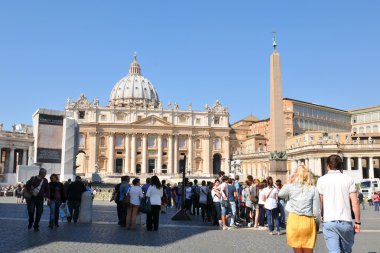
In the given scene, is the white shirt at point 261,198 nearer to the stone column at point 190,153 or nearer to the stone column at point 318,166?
the stone column at point 318,166

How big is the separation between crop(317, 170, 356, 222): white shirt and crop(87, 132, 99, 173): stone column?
227ft

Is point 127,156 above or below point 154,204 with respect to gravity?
above

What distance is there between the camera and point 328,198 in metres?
4.66

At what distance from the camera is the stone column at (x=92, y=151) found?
71562 mm

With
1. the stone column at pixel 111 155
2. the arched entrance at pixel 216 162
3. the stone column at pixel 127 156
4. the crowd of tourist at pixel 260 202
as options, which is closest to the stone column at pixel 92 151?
the stone column at pixel 111 155

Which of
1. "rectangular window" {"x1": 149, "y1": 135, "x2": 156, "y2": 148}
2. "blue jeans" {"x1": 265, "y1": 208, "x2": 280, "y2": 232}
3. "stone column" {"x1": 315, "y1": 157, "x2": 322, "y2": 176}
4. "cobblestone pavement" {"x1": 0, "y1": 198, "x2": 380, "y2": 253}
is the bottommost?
"cobblestone pavement" {"x1": 0, "y1": 198, "x2": 380, "y2": 253}

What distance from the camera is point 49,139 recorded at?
2430cm

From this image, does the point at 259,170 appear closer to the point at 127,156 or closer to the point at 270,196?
the point at 127,156

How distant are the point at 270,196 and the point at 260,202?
22.3 inches

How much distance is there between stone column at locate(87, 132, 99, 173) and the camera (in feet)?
235

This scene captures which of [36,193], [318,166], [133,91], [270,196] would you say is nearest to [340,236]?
[270,196]

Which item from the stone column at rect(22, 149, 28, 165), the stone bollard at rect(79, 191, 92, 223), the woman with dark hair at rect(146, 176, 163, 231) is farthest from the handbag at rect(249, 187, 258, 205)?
A: the stone column at rect(22, 149, 28, 165)

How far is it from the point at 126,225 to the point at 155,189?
134cm

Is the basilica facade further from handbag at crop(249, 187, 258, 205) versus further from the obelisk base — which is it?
handbag at crop(249, 187, 258, 205)
